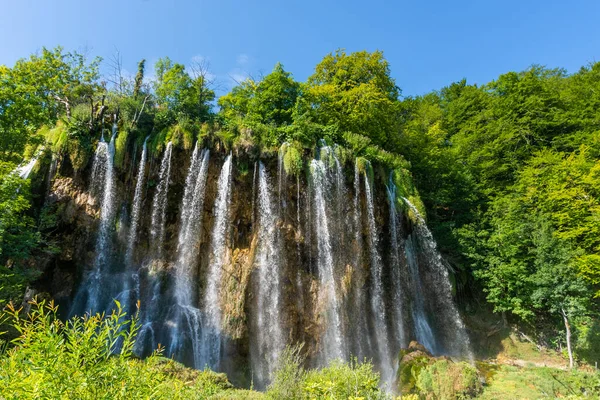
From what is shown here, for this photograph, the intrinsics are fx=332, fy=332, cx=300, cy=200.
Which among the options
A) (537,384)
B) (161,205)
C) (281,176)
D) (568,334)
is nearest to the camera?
(537,384)

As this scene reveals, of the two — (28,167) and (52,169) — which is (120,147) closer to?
(52,169)

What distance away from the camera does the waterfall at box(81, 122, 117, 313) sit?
41.7 feet

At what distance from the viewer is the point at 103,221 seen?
532 inches

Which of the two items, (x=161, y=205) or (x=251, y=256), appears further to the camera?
(x=161, y=205)

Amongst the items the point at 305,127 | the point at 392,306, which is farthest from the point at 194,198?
the point at 392,306

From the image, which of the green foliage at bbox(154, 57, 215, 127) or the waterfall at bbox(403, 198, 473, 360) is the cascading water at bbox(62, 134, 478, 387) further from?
the green foliage at bbox(154, 57, 215, 127)

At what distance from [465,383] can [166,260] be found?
38.4ft

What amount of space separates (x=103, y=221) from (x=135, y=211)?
1231 mm

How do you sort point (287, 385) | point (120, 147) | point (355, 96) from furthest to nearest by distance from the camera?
point (355, 96)
point (120, 147)
point (287, 385)

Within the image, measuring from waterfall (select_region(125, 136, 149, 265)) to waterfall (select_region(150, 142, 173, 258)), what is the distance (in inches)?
24.0

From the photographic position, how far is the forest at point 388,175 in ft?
35.8

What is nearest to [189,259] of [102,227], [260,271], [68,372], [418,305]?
[260,271]

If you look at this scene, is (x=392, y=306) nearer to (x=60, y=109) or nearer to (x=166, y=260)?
(x=166, y=260)

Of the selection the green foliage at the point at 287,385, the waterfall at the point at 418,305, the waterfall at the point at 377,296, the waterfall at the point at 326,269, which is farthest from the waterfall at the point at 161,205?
the waterfall at the point at 418,305
